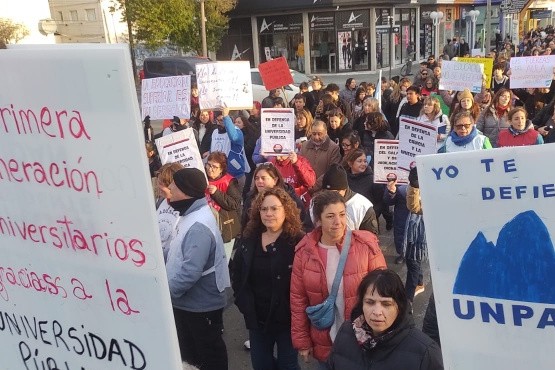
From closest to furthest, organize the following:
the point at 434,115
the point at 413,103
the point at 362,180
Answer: the point at 362,180, the point at 434,115, the point at 413,103

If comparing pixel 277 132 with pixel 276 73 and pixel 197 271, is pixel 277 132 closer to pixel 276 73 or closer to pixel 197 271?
pixel 197 271

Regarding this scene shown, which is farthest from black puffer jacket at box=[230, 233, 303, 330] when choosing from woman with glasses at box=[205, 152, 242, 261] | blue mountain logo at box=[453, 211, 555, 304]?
blue mountain logo at box=[453, 211, 555, 304]

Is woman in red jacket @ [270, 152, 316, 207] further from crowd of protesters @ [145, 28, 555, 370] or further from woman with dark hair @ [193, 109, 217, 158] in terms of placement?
woman with dark hair @ [193, 109, 217, 158]

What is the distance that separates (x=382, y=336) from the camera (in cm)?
229

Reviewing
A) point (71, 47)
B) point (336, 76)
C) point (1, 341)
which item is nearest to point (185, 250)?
point (1, 341)

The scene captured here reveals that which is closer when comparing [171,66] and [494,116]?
[494,116]

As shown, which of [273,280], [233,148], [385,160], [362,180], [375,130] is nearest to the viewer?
[273,280]

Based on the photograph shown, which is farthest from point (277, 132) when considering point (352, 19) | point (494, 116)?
point (352, 19)

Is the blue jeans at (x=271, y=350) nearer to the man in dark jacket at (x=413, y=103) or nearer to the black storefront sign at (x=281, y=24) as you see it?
the man in dark jacket at (x=413, y=103)

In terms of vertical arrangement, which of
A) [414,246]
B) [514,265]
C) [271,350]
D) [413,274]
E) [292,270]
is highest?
[514,265]

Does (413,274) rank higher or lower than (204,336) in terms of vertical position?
lower

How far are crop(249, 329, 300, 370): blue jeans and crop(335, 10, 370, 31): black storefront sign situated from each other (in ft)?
84.5

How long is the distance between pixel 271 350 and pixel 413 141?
214cm

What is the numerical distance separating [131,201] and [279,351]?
2.31 m
